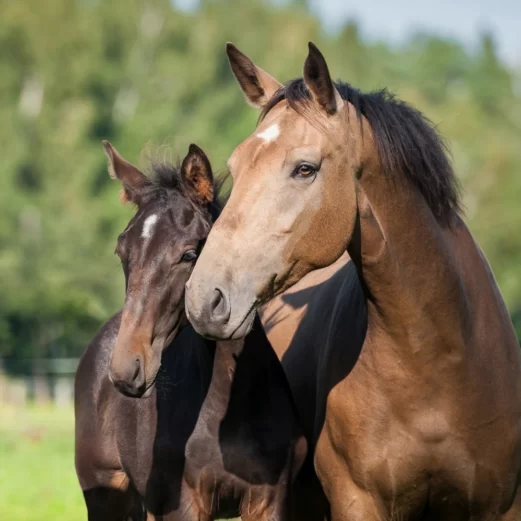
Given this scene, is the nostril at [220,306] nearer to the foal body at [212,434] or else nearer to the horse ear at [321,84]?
the horse ear at [321,84]

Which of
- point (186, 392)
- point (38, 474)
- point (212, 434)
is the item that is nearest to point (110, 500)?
point (186, 392)

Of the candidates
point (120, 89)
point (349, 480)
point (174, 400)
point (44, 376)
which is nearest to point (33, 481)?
point (174, 400)

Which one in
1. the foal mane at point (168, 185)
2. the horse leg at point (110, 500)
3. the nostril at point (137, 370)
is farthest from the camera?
the horse leg at point (110, 500)

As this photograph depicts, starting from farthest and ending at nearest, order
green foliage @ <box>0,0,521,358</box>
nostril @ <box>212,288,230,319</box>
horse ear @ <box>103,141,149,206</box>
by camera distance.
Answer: green foliage @ <box>0,0,521,358</box> < horse ear @ <box>103,141,149,206</box> < nostril @ <box>212,288,230,319</box>

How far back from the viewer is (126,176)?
17.5 ft

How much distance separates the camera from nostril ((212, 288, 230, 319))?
3.74m

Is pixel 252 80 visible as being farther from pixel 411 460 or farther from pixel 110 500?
pixel 110 500

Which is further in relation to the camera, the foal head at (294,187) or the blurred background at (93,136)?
the blurred background at (93,136)

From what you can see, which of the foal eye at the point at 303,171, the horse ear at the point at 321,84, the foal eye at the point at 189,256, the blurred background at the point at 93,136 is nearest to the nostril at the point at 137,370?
the foal eye at the point at 189,256

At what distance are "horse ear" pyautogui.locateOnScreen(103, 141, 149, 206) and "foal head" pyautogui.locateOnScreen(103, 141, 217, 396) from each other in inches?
1.0

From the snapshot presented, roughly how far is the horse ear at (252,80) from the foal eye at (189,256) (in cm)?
75

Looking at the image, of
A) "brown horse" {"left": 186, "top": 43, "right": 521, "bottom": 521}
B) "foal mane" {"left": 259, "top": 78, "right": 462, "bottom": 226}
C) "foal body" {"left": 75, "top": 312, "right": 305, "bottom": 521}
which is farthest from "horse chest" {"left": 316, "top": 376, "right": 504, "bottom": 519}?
"foal mane" {"left": 259, "top": 78, "right": 462, "bottom": 226}

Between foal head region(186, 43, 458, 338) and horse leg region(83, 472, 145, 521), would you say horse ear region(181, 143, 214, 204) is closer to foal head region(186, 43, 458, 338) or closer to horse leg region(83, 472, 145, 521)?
foal head region(186, 43, 458, 338)

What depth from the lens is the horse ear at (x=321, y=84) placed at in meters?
3.94
